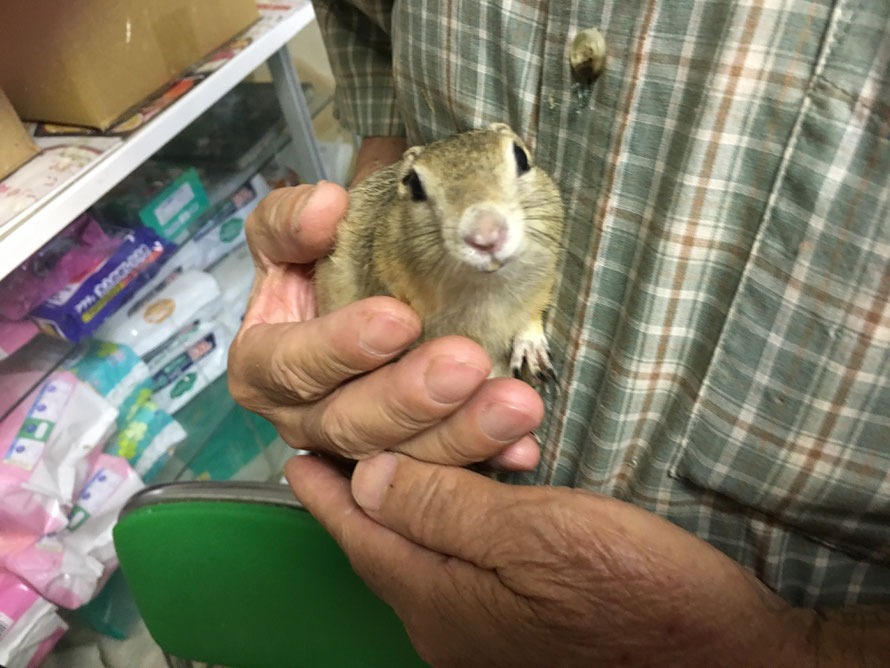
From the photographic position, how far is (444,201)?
94 centimetres

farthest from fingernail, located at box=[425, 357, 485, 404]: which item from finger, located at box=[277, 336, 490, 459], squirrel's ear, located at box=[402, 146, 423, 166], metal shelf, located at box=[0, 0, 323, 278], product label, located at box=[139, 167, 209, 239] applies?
product label, located at box=[139, 167, 209, 239]

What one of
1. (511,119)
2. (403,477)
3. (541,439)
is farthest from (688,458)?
(511,119)

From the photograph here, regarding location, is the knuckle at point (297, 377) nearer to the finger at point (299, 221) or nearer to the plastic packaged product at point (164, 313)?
the finger at point (299, 221)

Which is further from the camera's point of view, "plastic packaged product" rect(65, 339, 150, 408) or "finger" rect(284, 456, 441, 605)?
"plastic packaged product" rect(65, 339, 150, 408)

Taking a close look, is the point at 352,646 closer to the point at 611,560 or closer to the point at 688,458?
the point at 611,560

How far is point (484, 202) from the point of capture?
89cm

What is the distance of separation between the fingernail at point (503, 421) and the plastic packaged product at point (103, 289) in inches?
63.8

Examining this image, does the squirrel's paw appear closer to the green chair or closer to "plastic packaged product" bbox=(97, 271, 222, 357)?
the green chair

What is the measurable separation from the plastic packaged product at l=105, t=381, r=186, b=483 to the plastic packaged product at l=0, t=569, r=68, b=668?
547 mm

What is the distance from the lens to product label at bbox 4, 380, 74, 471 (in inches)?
75.8

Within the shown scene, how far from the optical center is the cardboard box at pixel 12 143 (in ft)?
5.13

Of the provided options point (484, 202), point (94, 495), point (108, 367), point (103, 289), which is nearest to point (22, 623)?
point (94, 495)

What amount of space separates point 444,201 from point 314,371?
351 millimetres

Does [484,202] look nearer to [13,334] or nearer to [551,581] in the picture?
[551,581]
